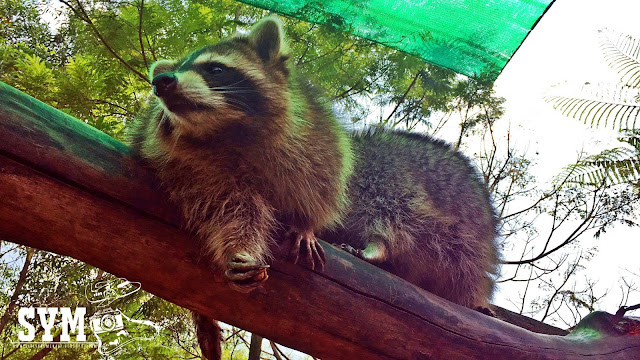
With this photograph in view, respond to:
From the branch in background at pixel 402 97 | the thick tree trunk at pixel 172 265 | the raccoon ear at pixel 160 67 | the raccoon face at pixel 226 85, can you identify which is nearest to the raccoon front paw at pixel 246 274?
the thick tree trunk at pixel 172 265

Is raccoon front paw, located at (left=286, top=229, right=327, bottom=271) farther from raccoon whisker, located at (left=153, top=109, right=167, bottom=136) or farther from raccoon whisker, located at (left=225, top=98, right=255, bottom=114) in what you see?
raccoon whisker, located at (left=153, top=109, right=167, bottom=136)

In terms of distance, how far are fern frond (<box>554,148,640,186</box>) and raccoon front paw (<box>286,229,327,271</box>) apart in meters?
2.04

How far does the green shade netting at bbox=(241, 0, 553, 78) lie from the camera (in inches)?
90.7

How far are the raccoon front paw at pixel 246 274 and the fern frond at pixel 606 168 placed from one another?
7.60ft

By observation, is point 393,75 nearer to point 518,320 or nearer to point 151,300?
point 518,320

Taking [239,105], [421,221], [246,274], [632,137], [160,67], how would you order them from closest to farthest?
[246,274] → [239,105] → [160,67] → [421,221] → [632,137]

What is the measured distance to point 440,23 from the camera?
2.40m

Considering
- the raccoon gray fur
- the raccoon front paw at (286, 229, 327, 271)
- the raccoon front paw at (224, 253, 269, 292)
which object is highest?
the raccoon gray fur

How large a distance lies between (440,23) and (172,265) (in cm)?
176

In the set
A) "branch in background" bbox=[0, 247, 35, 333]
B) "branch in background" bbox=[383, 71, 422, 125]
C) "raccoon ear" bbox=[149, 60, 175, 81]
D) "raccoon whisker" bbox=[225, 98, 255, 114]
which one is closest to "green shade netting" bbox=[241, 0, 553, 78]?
"branch in background" bbox=[383, 71, 422, 125]

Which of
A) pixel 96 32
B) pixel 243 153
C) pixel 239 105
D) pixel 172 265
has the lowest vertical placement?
pixel 172 265

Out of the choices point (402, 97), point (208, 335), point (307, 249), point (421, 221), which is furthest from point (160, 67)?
point (402, 97)

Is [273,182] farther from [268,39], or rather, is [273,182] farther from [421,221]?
[421,221]

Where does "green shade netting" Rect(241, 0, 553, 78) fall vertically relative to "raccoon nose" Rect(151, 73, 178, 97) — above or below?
above
